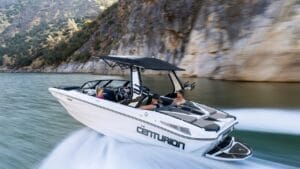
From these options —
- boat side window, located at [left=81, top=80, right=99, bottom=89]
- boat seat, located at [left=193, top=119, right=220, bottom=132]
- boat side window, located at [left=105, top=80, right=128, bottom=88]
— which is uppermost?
boat side window, located at [left=105, top=80, right=128, bottom=88]

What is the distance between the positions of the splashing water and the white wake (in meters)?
3.68

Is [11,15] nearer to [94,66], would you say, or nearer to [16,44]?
[16,44]

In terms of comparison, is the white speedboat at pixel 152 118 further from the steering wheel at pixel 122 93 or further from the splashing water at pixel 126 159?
the splashing water at pixel 126 159

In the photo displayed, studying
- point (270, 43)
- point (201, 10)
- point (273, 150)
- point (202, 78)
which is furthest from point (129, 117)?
point (201, 10)

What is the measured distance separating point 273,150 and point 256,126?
2.97 metres

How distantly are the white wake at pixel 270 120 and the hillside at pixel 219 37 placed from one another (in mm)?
12129

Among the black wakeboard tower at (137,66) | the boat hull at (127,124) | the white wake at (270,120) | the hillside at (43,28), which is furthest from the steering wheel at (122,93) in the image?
the hillside at (43,28)

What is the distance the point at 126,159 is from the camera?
1005cm

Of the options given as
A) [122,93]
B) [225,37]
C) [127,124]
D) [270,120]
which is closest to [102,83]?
[122,93]

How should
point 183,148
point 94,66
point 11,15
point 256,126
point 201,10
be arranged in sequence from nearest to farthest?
1. point 183,148
2. point 256,126
3. point 201,10
4. point 94,66
5. point 11,15

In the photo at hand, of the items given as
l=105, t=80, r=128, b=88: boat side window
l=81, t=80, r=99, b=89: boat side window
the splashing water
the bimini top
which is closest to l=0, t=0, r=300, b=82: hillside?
l=105, t=80, r=128, b=88: boat side window

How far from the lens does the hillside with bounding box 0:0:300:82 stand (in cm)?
2861

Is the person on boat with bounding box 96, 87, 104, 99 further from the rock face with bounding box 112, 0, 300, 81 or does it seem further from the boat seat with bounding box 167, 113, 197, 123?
the rock face with bounding box 112, 0, 300, 81

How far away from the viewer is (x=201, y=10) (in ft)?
135
